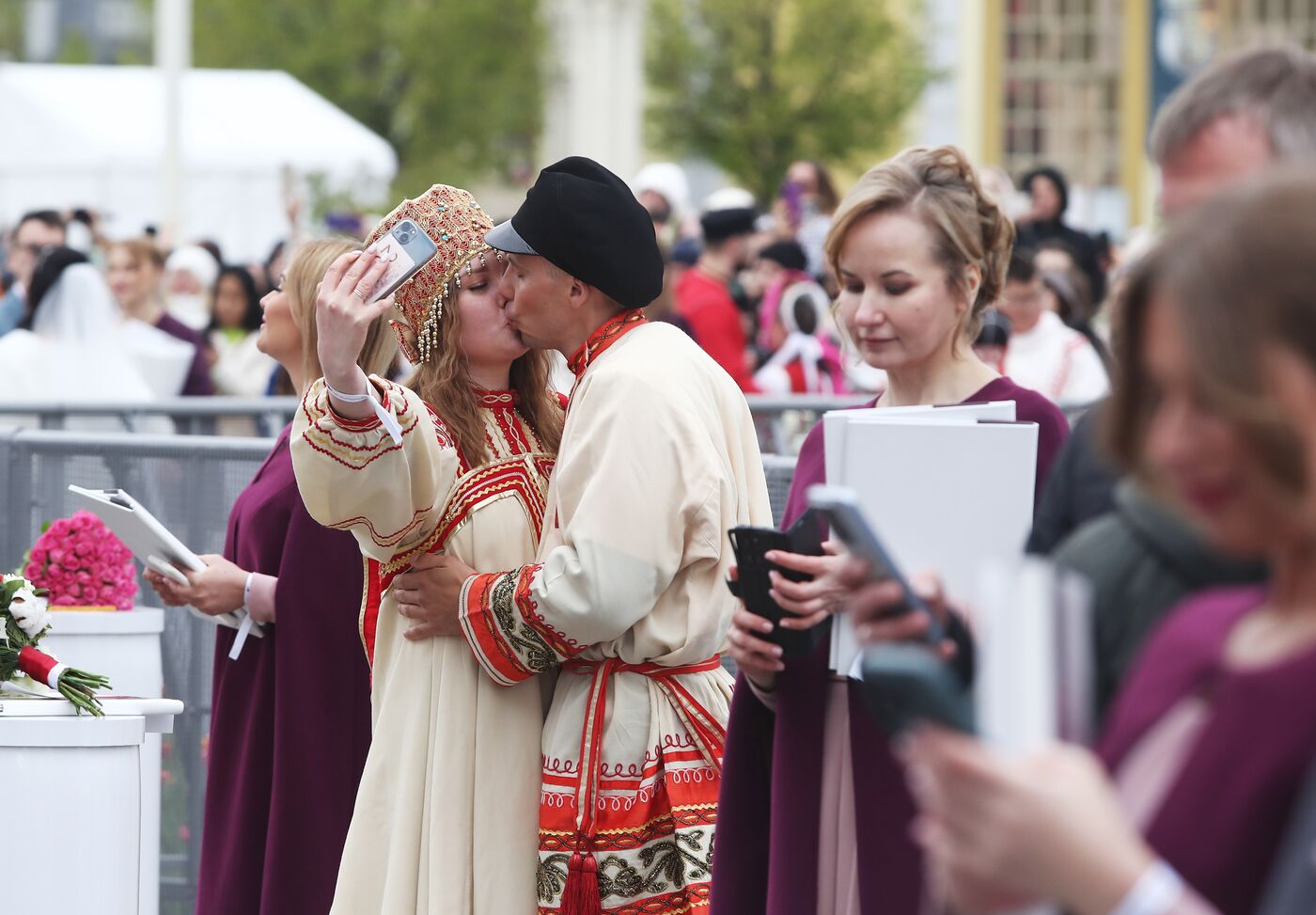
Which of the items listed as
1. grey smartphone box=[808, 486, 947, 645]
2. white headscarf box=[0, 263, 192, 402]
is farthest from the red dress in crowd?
grey smartphone box=[808, 486, 947, 645]

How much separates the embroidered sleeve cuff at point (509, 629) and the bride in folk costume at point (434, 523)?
0.12 metres

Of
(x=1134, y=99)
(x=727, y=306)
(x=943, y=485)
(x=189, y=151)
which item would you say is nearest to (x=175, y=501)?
(x=943, y=485)

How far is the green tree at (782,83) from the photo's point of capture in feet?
100.0

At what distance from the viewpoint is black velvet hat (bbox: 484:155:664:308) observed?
12.1ft

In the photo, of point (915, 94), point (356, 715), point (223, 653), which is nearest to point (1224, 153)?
point (356, 715)

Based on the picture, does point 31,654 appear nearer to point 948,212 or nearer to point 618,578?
point 618,578

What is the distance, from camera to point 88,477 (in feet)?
20.2

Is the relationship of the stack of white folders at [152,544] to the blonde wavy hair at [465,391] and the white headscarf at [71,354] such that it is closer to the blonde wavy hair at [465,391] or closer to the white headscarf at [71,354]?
the blonde wavy hair at [465,391]

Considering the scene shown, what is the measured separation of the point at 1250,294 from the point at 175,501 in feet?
15.9

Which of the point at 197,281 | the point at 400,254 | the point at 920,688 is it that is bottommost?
the point at 920,688

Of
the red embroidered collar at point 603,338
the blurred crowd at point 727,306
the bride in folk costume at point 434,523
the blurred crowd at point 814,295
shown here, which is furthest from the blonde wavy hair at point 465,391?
the blurred crowd at point 814,295

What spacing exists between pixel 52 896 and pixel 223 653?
2.34ft

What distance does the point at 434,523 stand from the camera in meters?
3.85

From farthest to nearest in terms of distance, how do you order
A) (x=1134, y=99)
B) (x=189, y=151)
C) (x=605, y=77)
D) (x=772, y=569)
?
1. (x=1134, y=99)
2. (x=605, y=77)
3. (x=189, y=151)
4. (x=772, y=569)
